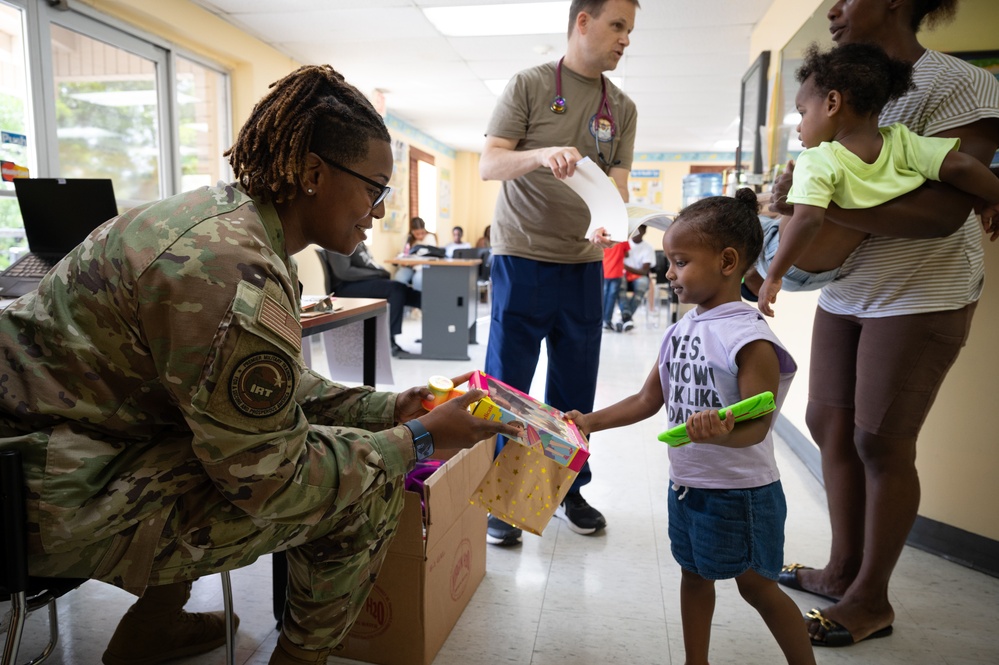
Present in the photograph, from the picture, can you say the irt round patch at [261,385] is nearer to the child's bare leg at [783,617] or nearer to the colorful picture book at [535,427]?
the colorful picture book at [535,427]

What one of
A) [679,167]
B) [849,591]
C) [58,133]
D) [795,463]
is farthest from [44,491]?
[679,167]

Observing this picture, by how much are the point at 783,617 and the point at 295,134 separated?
118cm

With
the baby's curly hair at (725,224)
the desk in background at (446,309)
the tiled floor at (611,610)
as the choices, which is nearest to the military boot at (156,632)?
the tiled floor at (611,610)

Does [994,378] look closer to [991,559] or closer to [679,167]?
[991,559]

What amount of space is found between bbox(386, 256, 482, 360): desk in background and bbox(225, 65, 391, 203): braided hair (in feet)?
13.3

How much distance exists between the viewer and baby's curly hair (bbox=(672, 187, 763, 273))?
1189 mm

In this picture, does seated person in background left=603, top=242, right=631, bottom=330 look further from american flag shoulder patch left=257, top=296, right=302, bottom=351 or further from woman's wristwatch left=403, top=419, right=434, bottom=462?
american flag shoulder patch left=257, top=296, right=302, bottom=351

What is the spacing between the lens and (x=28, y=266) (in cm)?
218

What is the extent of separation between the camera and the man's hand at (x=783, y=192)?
143cm

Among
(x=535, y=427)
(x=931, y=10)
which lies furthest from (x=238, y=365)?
(x=931, y=10)

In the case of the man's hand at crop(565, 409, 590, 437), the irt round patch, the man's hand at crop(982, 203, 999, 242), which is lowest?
the man's hand at crop(565, 409, 590, 437)

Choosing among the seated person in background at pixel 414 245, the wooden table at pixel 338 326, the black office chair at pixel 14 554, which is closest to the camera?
the black office chair at pixel 14 554

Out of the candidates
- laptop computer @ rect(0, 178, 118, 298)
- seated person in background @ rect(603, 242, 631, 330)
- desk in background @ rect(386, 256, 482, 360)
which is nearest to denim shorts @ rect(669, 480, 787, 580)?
laptop computer @ rect(0, 178, 118, 298)

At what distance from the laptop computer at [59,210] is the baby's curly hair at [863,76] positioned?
222 centimetres
